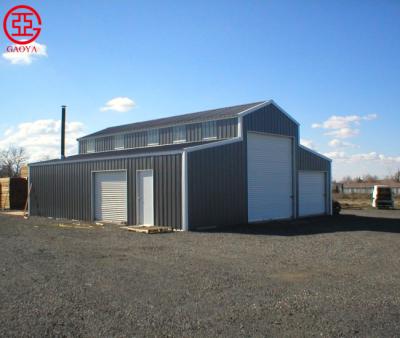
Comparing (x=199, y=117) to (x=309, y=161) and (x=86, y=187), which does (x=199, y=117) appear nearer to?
(x=309, y=161)

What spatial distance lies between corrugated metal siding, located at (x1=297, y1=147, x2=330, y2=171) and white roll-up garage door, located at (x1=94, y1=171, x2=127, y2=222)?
379 inches

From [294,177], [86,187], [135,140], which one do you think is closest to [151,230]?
[86,187]

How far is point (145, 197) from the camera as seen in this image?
1859 centimetres

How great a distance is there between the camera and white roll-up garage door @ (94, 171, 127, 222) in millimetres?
19828

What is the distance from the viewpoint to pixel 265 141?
2145 cm

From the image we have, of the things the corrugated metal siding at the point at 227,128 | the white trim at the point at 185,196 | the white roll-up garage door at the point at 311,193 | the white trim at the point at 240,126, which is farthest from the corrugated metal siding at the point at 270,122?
the white trim at the point at 185,196

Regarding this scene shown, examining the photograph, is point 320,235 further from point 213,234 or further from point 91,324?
point 91,324

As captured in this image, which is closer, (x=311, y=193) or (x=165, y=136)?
(x=311, y=193)

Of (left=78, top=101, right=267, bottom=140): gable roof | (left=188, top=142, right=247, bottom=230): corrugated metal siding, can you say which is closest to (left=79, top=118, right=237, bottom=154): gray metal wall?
(left=78, top=101, right=267, bottom=140): gable roof

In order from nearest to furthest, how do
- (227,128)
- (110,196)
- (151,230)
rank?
(151,230) → (110,196) → (227,128)

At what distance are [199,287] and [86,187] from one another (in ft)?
50.7

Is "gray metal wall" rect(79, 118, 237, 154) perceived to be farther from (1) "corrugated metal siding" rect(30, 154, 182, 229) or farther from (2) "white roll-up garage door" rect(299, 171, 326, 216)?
(2) "white roll-up garage door" rect(299, 171, 326, 216)

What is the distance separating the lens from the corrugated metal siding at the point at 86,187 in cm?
1733

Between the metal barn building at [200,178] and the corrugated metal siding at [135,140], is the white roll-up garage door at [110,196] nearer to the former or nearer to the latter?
the metal barn building at [200,178]
